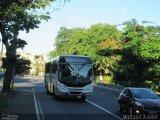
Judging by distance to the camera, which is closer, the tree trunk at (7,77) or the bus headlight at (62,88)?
→ the bus headlight at (62,88)

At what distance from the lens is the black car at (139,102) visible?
1727 centimetres

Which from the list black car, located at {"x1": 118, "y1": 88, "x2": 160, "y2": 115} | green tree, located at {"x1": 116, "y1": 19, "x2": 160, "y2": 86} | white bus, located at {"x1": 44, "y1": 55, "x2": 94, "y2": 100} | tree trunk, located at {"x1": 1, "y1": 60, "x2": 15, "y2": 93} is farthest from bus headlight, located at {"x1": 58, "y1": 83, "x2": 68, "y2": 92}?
green tree, located at {"x1": 116, "y1": 19, "x2": 160, "y2": 86}

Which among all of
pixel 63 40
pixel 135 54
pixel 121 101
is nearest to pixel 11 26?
pixel 121 101

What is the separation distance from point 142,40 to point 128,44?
2895 millimetres

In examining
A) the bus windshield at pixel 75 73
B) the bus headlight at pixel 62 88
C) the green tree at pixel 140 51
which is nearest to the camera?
the bus headlight at pixel 62 88

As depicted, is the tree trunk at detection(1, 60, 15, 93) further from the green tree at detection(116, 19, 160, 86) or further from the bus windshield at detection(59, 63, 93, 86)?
the green tree at detection(116, 19, 160, 86)

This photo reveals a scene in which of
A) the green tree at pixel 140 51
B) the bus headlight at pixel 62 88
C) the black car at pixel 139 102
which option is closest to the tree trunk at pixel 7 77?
the bus headlight at pixel 62 88

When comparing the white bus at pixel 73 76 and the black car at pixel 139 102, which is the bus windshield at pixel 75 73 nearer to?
the white bus at pixel 73 76

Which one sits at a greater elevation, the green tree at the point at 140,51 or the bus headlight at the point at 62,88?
the green tree at the point at 140,51

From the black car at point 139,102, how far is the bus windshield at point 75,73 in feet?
27.7

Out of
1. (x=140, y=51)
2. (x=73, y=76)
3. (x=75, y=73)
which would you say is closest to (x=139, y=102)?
(x=73, y=76)

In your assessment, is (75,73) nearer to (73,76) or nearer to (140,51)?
(73,76)

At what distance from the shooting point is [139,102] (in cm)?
1775

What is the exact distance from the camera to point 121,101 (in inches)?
803
